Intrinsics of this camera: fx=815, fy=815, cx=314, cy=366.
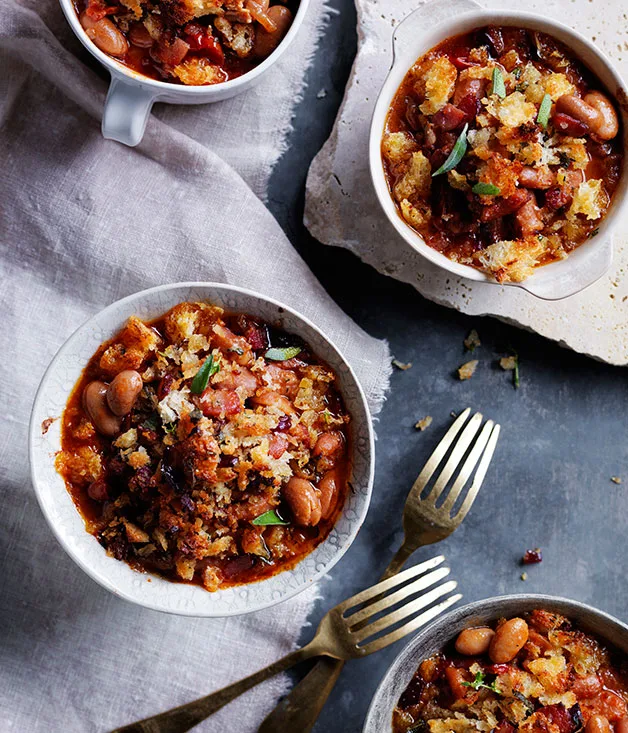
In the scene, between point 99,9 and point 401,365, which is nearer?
point 99,9

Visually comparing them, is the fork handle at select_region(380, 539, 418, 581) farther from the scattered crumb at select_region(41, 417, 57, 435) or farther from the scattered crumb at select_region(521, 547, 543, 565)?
the scattered crumb at select_region(41, 417, 57, 435)

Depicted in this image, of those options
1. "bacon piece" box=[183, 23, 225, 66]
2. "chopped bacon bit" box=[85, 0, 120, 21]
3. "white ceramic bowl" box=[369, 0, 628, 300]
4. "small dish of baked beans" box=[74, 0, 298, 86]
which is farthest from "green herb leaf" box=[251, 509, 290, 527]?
"chopped bacon bit" box=[85, 0, 120, 21]

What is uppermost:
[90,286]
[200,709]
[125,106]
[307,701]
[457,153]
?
[457,153]

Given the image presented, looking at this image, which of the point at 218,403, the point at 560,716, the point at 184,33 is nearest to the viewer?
the point at 218,403

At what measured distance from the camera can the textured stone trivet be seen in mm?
3727

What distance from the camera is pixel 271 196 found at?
3.83 meters

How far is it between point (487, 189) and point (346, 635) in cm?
196

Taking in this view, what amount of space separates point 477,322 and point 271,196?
114 centimetres

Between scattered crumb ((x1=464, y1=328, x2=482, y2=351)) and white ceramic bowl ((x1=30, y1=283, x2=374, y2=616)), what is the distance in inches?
37.2

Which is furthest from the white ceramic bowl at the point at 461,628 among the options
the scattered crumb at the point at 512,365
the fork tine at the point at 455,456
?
the scattered crumb at the point at 512,365

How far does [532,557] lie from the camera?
382cm

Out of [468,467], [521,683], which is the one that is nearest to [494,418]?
[468,467]

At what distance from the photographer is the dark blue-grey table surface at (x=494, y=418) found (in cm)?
381

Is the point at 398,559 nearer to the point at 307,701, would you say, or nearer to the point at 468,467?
the point at 468,467
